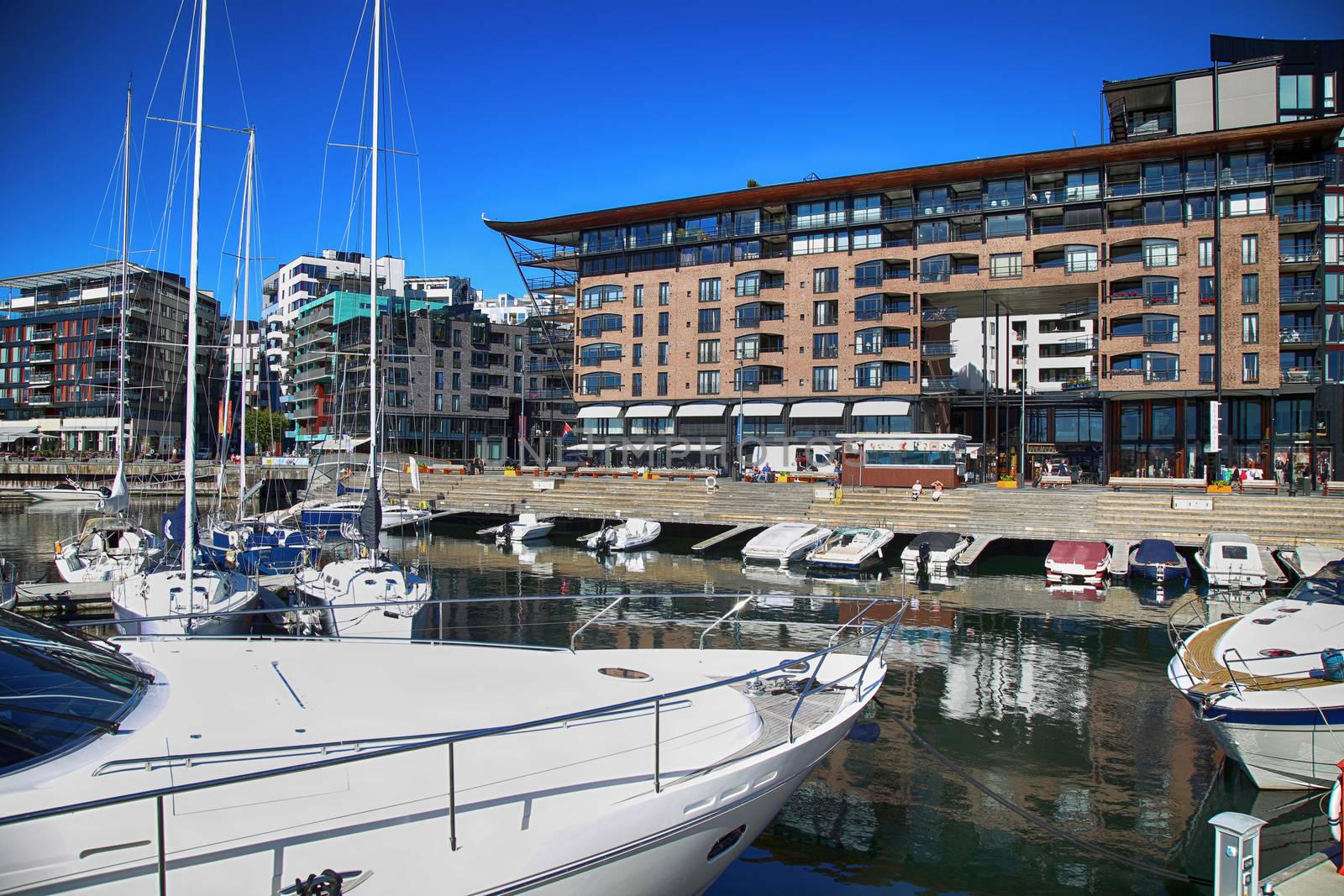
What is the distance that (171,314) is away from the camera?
9712 centimetres

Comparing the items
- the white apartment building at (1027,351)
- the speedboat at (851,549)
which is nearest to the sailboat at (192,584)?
the speedboat at (851,549)

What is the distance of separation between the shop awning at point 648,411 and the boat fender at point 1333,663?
2210 inches

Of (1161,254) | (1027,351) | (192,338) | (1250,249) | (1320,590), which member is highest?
(1161,254)

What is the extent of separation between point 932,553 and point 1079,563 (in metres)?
5.77

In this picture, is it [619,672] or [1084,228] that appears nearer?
[619,672]

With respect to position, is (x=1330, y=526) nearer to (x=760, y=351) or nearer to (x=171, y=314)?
(x=760, y=351)

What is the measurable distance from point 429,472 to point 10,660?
190 feet

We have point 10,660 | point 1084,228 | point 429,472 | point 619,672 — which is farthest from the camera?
point 429,472

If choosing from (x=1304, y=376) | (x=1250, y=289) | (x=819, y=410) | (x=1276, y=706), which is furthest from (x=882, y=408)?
(x=1276, y=706)

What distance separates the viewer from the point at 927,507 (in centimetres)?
4409

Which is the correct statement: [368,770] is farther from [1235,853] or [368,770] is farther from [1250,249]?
[1250,249]

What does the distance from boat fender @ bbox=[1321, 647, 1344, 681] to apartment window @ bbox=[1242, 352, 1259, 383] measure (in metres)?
47.9

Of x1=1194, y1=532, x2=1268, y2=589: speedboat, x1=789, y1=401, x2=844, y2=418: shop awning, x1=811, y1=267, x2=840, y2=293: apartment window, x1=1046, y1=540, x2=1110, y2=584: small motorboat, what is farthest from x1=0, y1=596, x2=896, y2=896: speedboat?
x1=811, y1=267, x2=840, y2=293: apartment window

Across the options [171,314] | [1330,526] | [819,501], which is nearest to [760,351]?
[819,501]
